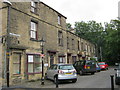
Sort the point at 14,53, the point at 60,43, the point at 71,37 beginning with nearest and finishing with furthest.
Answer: the point at 14,53, the point at 60,43, the point at 71,37

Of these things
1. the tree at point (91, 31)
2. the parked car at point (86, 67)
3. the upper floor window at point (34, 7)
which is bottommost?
the parked car at point (86, 67)

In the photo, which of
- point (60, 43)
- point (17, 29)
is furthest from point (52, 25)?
point (17, 29)

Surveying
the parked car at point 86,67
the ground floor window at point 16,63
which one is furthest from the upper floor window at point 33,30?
the parked car at point 86,67

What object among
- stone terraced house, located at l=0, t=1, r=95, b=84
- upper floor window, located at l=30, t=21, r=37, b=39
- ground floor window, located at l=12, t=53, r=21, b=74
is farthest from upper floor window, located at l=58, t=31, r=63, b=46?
ground floor window, located at l=12, t=53, r=21, b=74

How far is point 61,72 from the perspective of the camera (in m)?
12.9

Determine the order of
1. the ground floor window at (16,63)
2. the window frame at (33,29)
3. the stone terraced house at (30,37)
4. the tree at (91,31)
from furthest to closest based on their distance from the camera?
the tree at (91,31) → the window frame at (33,29) → the ground floor window at (16,63) → the stone terraced house at (30,37)

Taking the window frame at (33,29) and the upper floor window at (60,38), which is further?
the upper floor window at (60,38)

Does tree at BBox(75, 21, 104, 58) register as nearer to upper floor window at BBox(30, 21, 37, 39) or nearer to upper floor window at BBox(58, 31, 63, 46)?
upper floor window at BBox(58, 31, 63, 46)

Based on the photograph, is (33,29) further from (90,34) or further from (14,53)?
(90,34)

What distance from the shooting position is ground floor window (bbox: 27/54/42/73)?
1559 cm

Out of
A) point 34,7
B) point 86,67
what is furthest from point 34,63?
point 86,67

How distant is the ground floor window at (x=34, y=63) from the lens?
15.6 m

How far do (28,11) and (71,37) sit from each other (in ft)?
39.4

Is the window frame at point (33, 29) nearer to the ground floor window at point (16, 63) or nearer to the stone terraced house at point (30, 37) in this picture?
the stone terraced house at point (30, 37)
